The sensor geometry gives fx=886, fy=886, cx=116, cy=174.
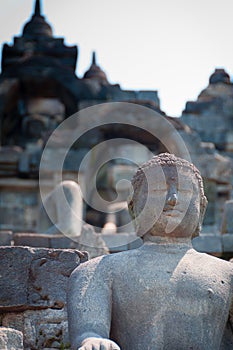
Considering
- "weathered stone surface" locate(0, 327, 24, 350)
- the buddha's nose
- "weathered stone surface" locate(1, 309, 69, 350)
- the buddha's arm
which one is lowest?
"weathered stone surface" locate(1, 309, 69, 350)

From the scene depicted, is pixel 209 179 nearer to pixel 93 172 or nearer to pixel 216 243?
pixel 93 172

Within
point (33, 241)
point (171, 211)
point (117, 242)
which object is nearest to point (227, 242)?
point (117, 242)

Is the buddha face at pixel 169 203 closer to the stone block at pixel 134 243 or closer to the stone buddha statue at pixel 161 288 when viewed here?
the stone buddha statue at pixel 161 288

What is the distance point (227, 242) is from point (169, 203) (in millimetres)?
4482

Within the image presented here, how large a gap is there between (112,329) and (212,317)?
492 millimetres

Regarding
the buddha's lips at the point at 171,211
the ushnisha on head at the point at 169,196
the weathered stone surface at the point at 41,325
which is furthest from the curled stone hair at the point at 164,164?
the weathered stone surface at the point at 41,325

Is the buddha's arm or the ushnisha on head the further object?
the ushnisha on head

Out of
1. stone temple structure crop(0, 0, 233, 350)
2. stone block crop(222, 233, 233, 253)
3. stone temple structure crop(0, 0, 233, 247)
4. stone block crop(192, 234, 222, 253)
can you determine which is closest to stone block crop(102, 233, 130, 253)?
stone temple structure crop(0, 0, 233, 350)

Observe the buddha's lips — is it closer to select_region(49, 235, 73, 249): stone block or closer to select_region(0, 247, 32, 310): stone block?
select_region(0, 247, 32, 310): stone block

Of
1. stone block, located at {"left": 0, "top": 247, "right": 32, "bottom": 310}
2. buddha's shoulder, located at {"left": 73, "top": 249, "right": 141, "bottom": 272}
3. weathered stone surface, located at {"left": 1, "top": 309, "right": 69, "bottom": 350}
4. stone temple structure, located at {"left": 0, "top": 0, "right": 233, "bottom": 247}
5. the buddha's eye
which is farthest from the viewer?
stone temple structure, located at {"left": 0, "top": 0, "right": 233, "bottom": 247}

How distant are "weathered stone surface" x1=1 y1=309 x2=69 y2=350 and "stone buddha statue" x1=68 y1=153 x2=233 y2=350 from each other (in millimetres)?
1174

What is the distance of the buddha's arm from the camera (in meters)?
4.13

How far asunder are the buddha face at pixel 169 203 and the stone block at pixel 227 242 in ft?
13.9

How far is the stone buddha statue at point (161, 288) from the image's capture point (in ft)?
13.9
